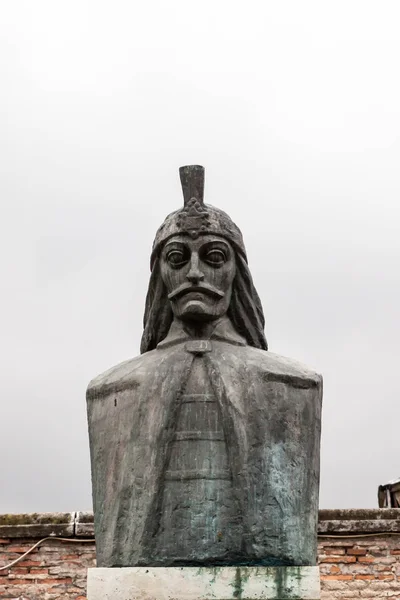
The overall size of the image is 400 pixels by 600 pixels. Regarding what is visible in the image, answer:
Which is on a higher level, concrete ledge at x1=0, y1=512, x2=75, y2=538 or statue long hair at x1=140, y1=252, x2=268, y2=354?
statue long hair at x1=140, y1=252, x2=268, y2=354

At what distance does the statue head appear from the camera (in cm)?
523

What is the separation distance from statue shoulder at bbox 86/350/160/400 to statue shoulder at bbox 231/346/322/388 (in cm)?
53

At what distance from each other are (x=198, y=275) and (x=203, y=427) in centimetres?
81

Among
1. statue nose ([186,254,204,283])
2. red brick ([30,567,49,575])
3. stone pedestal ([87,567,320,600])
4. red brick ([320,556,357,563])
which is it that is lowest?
stone pedestal ([87,567,320,600])

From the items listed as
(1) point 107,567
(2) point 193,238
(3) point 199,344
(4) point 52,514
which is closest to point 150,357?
→ (3) point 199,344

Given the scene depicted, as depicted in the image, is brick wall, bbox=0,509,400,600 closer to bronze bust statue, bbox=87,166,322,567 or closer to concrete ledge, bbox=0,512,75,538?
concrete ledge, bbox=0,512,75,538

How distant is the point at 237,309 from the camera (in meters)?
5.48

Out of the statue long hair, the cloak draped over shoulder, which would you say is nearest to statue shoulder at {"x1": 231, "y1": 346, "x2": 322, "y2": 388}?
the cloak draped over shoulder

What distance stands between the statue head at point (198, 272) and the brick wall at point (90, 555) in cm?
524

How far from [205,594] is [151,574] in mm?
276

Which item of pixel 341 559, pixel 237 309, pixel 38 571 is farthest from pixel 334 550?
pixel 237 309

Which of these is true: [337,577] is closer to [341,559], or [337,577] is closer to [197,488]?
[341,559]

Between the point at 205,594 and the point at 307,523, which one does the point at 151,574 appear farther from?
the point at 307,523

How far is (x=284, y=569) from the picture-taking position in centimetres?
459
